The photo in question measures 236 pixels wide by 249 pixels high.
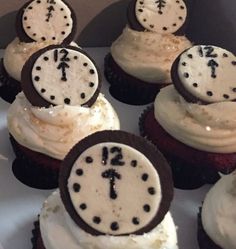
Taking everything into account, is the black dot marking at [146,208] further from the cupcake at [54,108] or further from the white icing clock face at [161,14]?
the white icing clock face at [161,14]

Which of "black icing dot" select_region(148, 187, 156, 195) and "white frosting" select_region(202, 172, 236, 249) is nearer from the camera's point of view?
"black icing dot" select_region(148, 187, 156, 195)

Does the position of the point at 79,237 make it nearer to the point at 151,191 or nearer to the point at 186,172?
the point at 151,191

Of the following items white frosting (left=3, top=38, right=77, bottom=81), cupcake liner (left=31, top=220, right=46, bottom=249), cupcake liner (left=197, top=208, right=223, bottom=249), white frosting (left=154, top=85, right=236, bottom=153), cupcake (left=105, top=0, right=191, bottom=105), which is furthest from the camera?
cupcake (left=105, top=0, right=191, bottom=105)

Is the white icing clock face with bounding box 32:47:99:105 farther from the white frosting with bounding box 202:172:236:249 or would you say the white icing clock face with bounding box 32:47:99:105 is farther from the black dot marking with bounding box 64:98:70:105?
the white frosting with bounding box 202:172:236:249

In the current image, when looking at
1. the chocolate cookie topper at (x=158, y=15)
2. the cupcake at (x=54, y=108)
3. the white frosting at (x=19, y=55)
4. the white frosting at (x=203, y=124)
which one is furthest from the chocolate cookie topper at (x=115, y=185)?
the chocolate cookie topper at (x=158, y=15)

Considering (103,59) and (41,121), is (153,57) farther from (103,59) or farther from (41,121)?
(41,121)

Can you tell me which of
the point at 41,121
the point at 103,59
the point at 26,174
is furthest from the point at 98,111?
the point at 103,59

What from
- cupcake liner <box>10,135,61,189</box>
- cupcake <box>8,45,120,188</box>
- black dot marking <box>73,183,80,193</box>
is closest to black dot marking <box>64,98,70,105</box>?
cupcake <box>8,45,120,188</box>

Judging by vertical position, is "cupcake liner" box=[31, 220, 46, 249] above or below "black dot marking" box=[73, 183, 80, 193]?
below
